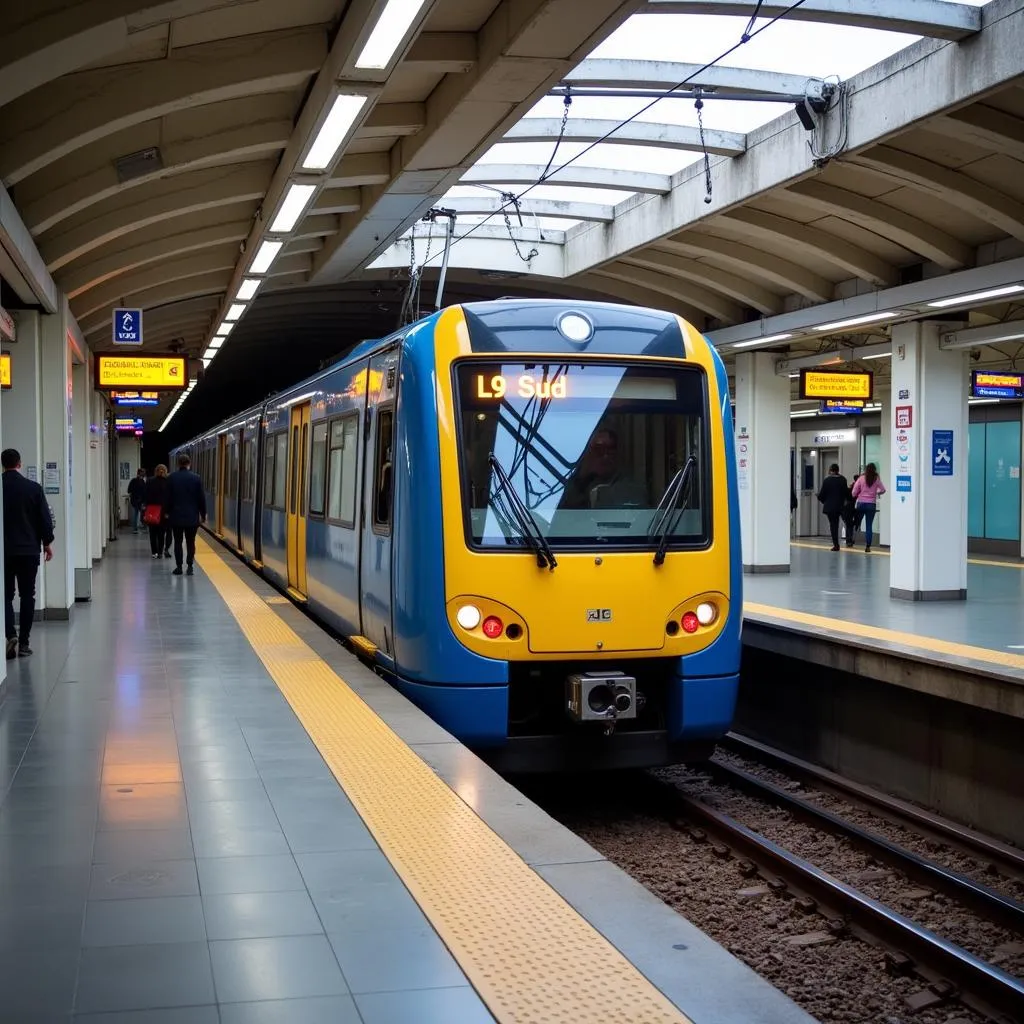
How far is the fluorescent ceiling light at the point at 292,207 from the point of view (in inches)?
375

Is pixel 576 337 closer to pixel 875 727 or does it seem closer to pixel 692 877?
pixel 692 877

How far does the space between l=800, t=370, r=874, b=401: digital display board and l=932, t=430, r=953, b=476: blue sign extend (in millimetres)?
3838

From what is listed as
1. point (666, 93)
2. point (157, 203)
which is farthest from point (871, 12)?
point (157, 203)

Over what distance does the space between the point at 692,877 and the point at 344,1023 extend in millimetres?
4164

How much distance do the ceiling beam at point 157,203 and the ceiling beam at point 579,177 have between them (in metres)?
3.50

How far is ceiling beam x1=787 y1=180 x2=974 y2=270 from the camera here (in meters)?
12.3

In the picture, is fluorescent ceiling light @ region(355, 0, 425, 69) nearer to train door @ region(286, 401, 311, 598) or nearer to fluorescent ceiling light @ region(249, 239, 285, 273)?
fluorescent ceiling light @ region(249, 239, 285, 273)

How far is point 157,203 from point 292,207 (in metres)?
1.38

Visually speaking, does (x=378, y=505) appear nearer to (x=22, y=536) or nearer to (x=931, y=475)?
(x=22, y=536)

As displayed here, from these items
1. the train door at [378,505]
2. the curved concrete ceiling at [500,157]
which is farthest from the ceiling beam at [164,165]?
the train door at [378,505]

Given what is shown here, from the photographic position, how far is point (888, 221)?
41.0ft

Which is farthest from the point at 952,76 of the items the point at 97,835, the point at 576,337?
the point at 97,835

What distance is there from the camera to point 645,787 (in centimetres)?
897

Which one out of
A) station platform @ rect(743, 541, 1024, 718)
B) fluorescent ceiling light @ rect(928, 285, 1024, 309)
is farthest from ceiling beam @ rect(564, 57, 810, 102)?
station platform @ rect(743, 541, 1024, 718)
